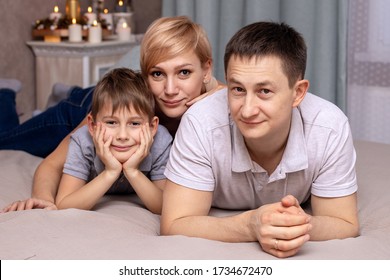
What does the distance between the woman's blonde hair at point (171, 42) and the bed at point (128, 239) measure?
37 cm

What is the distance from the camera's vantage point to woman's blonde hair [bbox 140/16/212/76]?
1.67 metres

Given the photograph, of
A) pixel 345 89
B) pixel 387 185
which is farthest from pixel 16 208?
pixel 345 89

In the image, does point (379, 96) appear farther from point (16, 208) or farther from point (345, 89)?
point (16, 208)

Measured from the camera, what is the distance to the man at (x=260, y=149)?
1.25 meters

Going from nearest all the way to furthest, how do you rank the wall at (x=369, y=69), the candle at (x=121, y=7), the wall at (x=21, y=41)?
1. the wall at (x=369, y=69)
2. the wall at (x=21, y=41)
3. the candle at (x=121, y=7)

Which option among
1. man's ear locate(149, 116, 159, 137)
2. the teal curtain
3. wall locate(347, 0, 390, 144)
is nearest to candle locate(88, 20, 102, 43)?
the teal curtain

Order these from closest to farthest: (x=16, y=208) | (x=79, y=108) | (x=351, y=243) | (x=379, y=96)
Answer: (x=351, y=243)
(x=16, y=208)
(x=79, y=108)
(x=379, y=96)

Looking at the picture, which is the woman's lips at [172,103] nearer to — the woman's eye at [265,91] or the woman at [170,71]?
the woman at [170,71]

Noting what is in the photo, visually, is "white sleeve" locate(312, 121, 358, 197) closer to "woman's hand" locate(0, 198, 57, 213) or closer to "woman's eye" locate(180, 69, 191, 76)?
"woman's eye" locate(180, 69, 191, 76)

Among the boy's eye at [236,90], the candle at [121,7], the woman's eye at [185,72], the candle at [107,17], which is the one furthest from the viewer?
the candle at [121,7]

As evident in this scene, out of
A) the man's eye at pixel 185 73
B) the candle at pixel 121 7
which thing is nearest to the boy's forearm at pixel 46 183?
the man's eye at pixel 185 73
